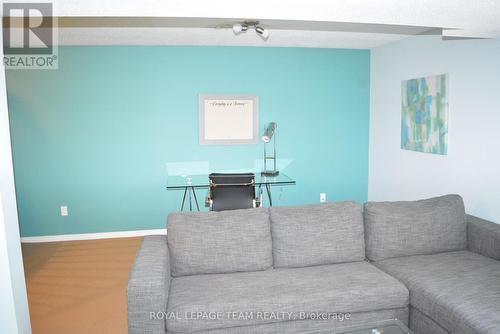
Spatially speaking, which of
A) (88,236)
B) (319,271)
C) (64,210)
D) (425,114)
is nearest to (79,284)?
(88,236)

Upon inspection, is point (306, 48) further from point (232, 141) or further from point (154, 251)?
point (154, 251)

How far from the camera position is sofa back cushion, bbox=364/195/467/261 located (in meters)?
2.85

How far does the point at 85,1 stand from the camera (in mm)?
2051

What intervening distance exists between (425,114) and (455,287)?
233 centimetres

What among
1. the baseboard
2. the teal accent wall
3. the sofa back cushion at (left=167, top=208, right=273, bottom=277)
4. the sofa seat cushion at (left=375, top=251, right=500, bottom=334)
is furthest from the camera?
the baseboard

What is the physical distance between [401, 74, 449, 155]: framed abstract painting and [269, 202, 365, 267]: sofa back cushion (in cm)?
167

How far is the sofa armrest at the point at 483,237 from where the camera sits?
281 centimetres

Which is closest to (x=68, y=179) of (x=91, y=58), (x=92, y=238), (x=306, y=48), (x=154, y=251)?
(x=92, y=238)

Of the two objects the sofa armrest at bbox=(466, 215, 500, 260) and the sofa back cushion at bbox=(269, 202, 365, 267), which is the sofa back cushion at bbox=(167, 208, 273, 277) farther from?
the sofa armrest at bbox=(466, 215, 500, 260)

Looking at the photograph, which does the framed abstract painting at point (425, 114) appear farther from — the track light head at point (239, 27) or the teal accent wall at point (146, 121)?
the track light head at point (239, 27)

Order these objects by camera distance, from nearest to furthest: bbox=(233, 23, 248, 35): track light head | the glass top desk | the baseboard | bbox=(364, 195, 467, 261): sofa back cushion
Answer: bbox=(364, 195, 467, 261): sofa back cushion, bbox=(233, 23, 248, 35): track light head, the glass top desk, the baseboard

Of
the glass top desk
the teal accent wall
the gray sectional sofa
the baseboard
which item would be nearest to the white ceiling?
the teal accent wall

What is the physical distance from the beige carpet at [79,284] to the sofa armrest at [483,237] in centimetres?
266

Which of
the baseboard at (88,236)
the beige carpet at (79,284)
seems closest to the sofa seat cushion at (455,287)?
the beige carpet at (79,284)
